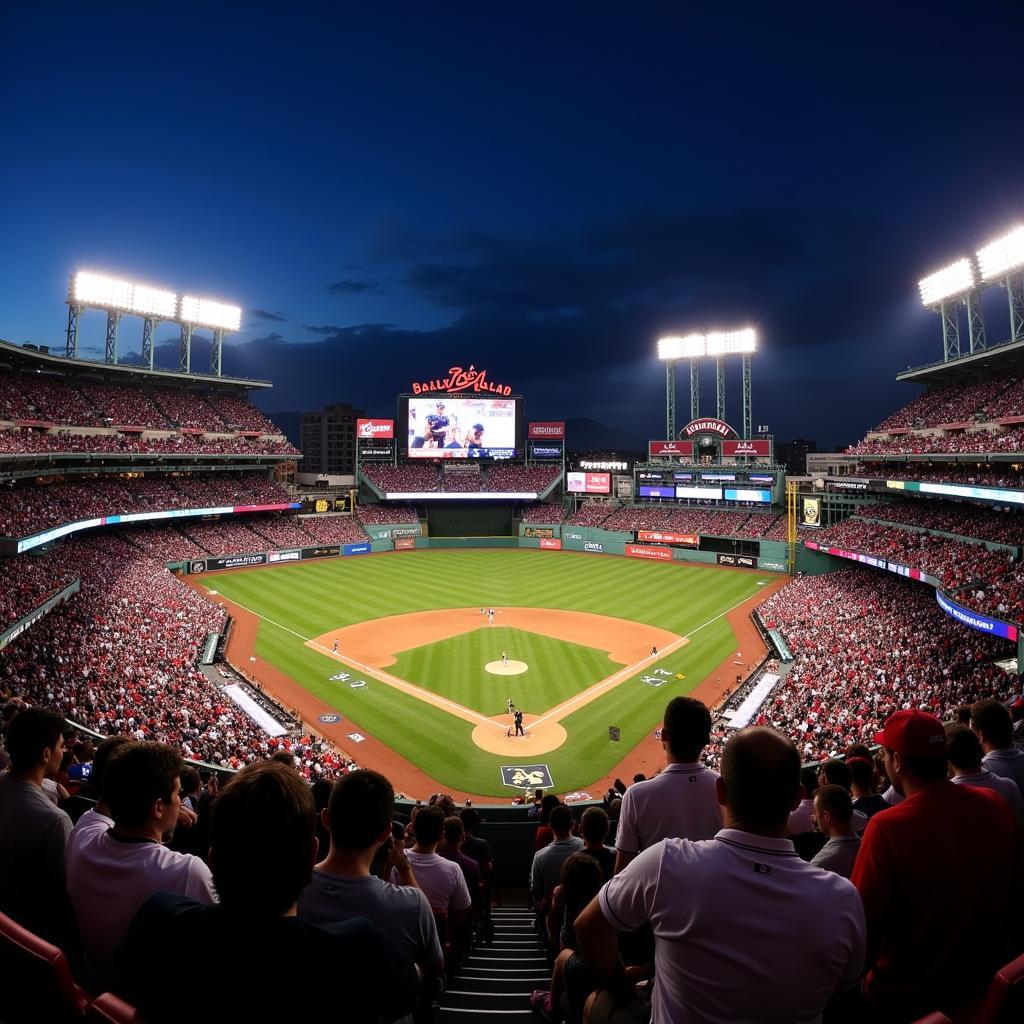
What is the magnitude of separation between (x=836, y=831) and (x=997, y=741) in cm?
183


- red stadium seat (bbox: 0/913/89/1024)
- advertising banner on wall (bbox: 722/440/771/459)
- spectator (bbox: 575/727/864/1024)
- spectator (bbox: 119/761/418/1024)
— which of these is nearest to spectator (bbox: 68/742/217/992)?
red stadium seat (bbox: 0/913/89/1024)

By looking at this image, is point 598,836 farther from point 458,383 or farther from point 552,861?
point 458,383

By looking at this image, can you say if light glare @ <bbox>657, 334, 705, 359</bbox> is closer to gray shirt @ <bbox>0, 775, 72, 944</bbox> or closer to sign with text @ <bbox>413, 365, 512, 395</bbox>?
sign with text @ <bbox>413, 365, 512, 395</bbox>

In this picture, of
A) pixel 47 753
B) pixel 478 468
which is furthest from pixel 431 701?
pixel 478 468

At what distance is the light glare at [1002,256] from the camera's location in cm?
3831

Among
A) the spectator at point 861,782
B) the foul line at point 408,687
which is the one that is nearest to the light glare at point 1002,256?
the foul line at point 408,687

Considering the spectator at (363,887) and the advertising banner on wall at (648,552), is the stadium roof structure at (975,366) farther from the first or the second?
the spectator at (363,887)

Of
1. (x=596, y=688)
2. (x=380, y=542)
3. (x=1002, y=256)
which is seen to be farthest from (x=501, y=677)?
(x=1002, y=256)

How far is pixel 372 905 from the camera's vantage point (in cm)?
308

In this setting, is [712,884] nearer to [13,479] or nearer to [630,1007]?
[630,1007]

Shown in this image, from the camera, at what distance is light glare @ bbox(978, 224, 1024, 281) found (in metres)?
38.3

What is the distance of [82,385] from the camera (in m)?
55.3

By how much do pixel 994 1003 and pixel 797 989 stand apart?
43.3 inches

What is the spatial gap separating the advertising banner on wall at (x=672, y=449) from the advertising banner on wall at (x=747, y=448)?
4.01 metres
